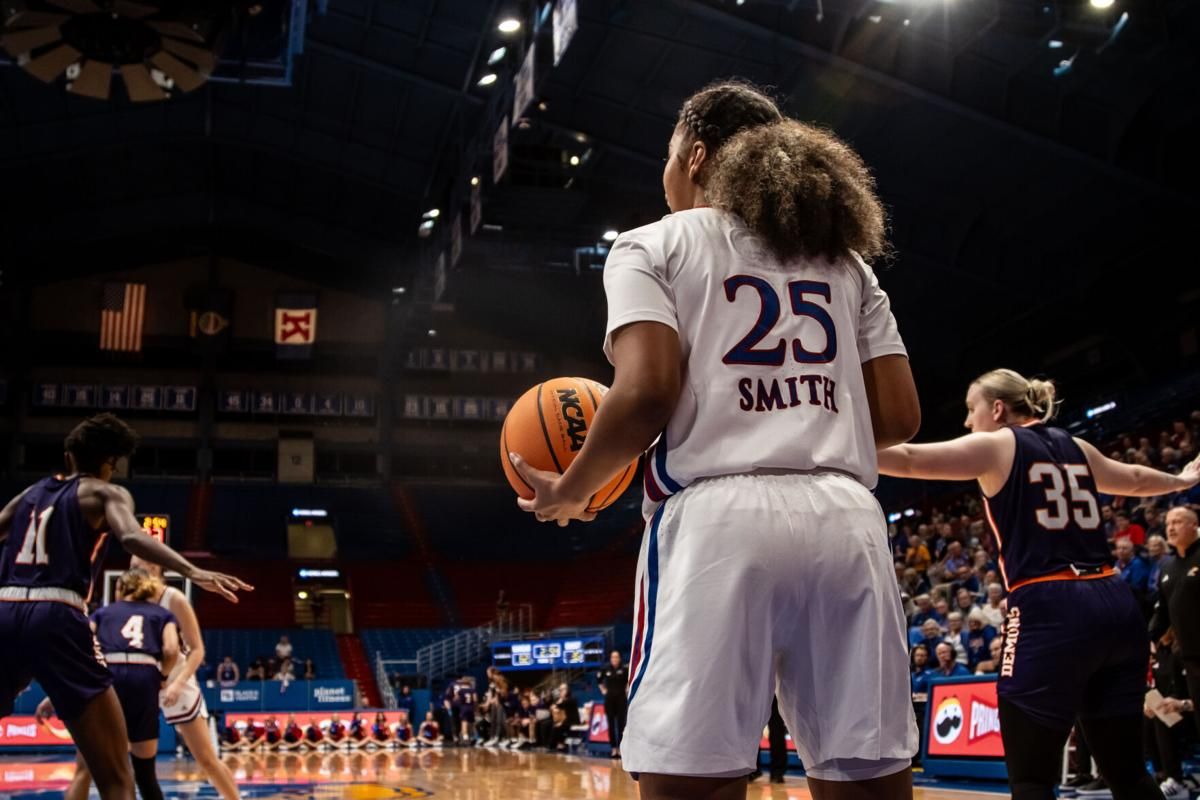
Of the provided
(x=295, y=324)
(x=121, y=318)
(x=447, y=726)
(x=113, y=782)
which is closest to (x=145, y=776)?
(x=113, y=782)

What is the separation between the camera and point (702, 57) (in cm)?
1709

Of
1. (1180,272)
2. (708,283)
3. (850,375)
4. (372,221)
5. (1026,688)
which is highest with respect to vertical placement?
(372,221)

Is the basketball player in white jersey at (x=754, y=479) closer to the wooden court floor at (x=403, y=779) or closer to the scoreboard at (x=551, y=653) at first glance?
the wooden court floor at (x=403, y=779)

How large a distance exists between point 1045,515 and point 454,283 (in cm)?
2439

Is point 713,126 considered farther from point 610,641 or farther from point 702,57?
point 610,641

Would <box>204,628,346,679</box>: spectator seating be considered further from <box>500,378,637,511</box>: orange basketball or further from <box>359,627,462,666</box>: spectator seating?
<box>500,378,637,511</box>: orange basketball

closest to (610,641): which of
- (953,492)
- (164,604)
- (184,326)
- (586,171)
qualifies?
(953,492)

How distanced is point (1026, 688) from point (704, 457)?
193 cm

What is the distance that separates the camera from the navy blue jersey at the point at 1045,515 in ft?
11.9

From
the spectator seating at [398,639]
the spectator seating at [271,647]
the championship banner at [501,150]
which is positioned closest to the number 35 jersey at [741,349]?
the championship banner at [501,150]

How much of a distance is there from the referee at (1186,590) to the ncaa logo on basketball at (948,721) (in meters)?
4.30

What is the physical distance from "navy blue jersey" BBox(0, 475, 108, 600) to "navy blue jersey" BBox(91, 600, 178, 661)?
217 cm

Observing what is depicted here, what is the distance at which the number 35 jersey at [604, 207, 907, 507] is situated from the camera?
2.00m

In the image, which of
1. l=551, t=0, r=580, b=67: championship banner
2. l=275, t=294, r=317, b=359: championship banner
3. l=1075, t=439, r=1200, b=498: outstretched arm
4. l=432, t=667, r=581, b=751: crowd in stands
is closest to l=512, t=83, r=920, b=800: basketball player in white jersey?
l=1075, t=439, r=1200, b=498: outstretched arm
